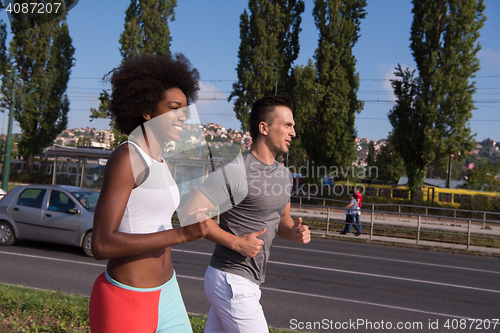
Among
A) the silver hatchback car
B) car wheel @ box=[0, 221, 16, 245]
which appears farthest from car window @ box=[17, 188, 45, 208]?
car wheel @ box=[0, 221, 16, 245]

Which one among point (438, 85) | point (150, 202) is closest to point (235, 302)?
point (150, 202)

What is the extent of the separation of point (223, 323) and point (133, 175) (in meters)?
1.21

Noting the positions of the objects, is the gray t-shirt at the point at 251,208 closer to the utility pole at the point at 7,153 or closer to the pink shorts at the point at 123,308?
the pink shorts at the point at 123,308

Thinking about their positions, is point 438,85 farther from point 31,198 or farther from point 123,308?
point 123,308

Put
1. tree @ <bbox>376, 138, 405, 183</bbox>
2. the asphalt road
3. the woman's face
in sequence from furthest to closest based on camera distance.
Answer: tree @ <bbox>376, 138, 405, 183</bbox>
the asphalt road
the woman's face

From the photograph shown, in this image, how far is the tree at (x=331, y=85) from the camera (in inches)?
1179

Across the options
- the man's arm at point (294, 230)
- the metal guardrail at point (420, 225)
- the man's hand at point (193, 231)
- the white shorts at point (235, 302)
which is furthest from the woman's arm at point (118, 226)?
the metal guardrail at point (420, 225)

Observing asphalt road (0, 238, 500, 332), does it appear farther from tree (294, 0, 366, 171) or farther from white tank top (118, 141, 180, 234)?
tree (294, 0, 366, 171)

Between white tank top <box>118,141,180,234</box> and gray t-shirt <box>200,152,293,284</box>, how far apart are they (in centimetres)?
49

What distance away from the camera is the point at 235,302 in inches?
90.0

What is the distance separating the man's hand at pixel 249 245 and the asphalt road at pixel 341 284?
316cm

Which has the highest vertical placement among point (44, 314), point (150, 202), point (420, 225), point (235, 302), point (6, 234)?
point (150, 202)

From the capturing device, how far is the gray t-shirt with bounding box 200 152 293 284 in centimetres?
237

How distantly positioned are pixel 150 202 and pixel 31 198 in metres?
9.32
